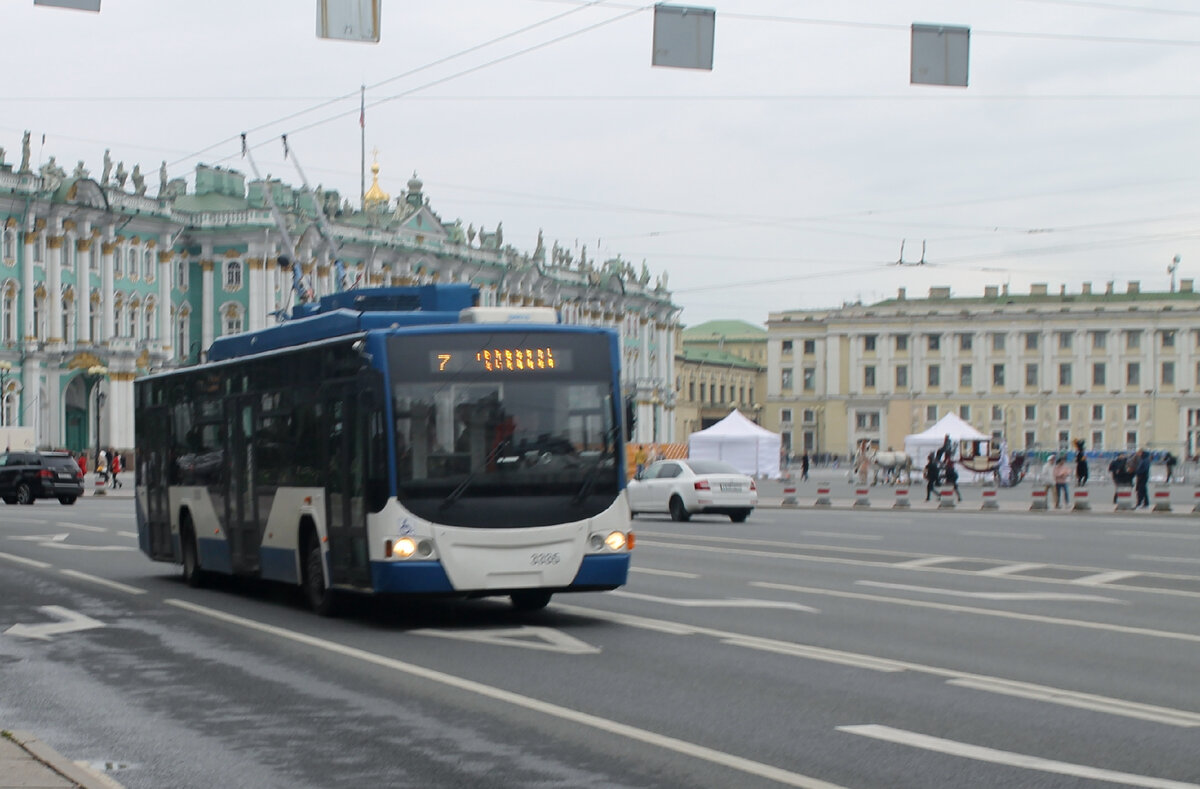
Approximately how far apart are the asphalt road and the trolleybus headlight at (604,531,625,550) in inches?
27.1

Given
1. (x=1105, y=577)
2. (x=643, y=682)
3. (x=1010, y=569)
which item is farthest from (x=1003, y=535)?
(x=643, y=682)

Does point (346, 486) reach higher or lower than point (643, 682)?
higher

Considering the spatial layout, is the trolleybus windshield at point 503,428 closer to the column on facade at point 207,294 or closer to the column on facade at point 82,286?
the column on facade at point 82,286

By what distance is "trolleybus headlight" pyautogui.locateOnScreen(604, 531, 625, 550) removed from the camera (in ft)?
48.2

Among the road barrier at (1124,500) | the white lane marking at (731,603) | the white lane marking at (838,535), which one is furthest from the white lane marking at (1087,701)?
the road barrier at (1124,500)

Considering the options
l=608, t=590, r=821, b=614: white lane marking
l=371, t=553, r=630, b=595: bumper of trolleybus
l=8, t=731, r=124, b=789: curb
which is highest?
l=371, t=553, r=630, b=595: bumper of trolleybus

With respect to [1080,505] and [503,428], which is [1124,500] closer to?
[1080,505]

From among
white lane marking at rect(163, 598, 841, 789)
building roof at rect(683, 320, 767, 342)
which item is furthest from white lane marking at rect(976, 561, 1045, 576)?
building roof at rect(683, 320, 767, 342)

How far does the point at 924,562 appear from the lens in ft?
73.4

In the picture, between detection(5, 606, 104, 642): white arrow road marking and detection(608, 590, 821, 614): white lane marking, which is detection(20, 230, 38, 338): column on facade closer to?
detection(5, 606, 104, 642): white arrow road marking

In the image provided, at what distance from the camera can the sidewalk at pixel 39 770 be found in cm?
741

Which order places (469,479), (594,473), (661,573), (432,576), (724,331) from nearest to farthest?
(432,576)
(469,479)
(594,473)
(661,573)
(724,331)

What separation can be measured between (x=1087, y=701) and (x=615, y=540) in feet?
17.9

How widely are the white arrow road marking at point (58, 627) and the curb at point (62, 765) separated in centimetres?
570
